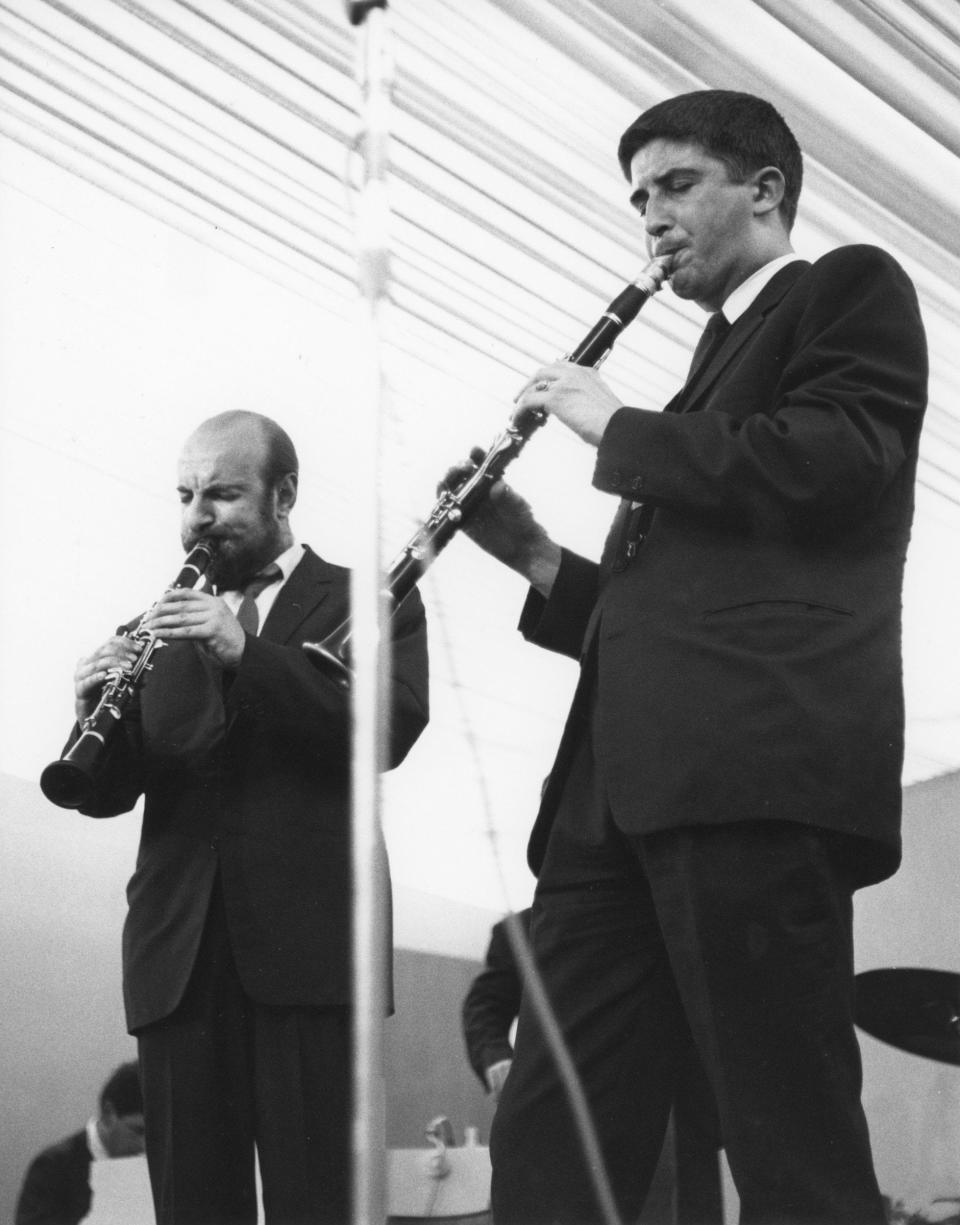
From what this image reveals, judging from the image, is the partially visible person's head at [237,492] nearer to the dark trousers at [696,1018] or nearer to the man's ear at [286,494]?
the man's ear at [286,494]

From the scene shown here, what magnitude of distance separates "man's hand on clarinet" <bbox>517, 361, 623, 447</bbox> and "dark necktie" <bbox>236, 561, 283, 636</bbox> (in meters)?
0.61

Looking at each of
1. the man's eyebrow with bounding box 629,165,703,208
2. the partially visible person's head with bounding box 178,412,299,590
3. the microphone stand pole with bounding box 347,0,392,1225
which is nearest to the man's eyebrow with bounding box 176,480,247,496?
the partially visible person's head with bounding box 178,412,299,590

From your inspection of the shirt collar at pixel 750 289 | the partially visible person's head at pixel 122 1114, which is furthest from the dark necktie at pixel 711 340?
the partially visible person's head at pixel 122 1114

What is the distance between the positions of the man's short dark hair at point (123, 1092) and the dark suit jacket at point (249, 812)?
3.09ft

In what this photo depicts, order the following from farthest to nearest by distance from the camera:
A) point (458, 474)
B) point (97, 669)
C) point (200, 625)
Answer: point (97, 669) < point (200, 625) < point (458, 474)

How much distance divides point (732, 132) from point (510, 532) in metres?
0.48

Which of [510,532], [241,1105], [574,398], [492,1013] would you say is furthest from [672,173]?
[492,1013]

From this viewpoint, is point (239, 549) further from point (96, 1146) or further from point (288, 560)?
point (96, 1146)

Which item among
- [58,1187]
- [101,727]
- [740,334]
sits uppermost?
[740,334]

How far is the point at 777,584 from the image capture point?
4.31ft

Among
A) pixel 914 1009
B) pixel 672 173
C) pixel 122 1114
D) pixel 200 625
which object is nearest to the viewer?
pixel 672 173

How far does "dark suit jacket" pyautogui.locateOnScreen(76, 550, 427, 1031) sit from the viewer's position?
67.0 inches

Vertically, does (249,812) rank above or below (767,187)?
below

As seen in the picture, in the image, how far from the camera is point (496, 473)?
1.66 meters
